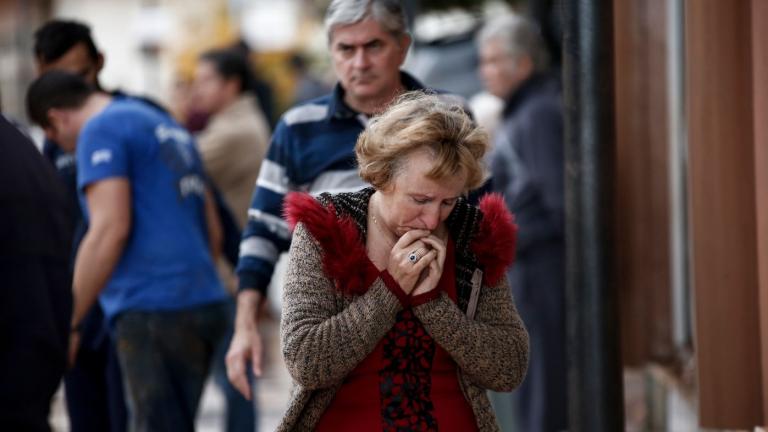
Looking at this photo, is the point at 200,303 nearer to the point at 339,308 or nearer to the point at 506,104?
the point at 339,308

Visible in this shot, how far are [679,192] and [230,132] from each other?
103 inches

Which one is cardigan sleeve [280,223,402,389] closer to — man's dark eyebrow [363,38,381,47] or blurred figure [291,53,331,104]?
man's dark eyebrow [363,38,381,47]

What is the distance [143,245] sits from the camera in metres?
5.59

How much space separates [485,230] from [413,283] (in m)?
0.34

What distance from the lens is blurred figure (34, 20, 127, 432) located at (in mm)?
5898

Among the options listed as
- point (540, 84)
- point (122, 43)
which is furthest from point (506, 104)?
point (122, 43)

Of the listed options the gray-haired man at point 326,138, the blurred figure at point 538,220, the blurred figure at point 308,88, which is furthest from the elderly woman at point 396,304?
the blurred figure at point 308,88

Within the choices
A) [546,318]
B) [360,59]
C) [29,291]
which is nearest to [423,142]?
[29,291]

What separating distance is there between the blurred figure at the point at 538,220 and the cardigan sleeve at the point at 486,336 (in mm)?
3643

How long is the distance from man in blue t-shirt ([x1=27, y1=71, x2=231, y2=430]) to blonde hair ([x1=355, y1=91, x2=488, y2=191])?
208cm

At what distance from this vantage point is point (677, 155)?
8188mm

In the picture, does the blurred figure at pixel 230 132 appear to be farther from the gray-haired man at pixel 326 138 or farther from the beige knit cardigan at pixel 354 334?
the beige knit cardigan at pixel 354 334

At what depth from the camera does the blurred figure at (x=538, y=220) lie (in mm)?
7422

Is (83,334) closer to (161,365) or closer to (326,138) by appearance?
(161,365)
